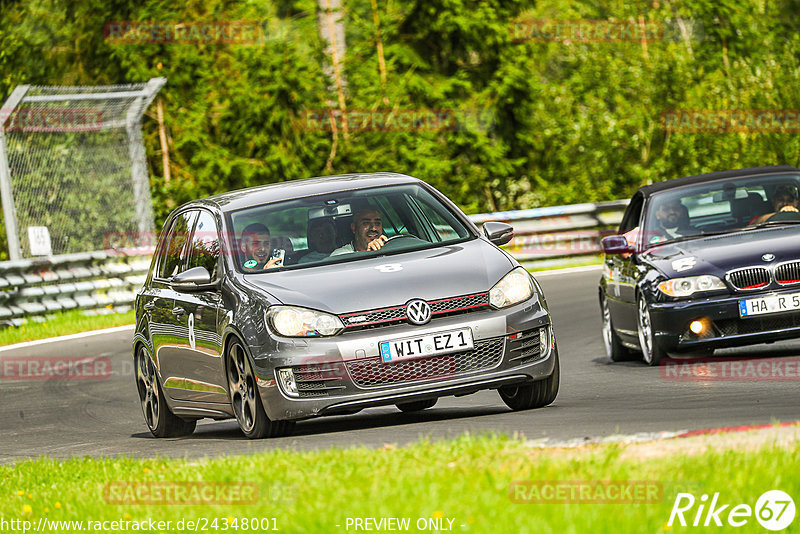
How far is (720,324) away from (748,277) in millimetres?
419

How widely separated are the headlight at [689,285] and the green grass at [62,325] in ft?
32.9

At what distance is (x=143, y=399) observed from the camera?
11164 mm

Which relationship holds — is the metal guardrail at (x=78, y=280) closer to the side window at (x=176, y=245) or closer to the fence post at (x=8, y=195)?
the fence post at (x=8, y=195)

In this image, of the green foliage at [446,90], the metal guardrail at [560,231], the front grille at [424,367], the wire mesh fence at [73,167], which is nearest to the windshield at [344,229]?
the front grille at [424,367]

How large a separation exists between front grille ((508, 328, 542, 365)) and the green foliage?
56.6 feet

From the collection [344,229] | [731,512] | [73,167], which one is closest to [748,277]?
[344,229]

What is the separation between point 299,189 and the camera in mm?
10109

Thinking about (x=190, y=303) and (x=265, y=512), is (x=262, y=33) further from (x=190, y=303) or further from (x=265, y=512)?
(x=265, y=512)

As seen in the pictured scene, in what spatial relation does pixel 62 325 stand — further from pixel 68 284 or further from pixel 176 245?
pixel 176 245

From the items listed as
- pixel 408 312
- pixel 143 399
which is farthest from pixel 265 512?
pixel 143 399

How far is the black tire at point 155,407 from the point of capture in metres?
10.7

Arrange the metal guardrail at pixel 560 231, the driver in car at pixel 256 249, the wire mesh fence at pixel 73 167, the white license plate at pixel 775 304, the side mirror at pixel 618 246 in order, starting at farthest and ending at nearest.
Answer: the metal guardrail at pixel 560 231 → the wire mesh fence at pixel 73 167 → the side mirror at pixel 618 246 → the white license plate at pixel 775 304 → the driver in car at pixel 256 249

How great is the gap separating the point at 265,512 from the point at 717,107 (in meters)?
23.7

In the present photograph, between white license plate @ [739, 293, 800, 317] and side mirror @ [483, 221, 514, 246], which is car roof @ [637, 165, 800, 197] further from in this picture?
side mirror @ [483, 221, 514, 246]
